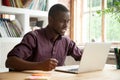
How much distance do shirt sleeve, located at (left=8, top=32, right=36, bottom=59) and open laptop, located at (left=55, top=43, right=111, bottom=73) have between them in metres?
0.37

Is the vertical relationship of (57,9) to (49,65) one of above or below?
above

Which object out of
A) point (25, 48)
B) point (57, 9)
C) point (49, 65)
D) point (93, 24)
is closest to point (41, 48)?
point (25, 48)

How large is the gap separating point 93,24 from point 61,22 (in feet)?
6.37

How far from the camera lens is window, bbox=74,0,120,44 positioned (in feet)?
12.6

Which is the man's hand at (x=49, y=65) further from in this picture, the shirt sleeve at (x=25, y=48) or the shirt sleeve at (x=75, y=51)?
the shirt sleeve at (x=75, y=51)

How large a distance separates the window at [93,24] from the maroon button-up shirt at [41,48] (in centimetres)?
134

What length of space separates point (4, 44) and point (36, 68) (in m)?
1.48

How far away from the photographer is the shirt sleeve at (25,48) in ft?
6.26

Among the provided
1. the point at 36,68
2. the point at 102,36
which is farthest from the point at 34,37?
the point at 102,36

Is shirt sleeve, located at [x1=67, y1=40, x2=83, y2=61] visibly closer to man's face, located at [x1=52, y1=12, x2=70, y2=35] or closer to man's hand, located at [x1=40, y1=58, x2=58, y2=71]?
man's face, located at [x1=52, y1=12, x2=70, y2=35]

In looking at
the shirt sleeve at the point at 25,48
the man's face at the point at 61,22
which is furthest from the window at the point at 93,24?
the shirt sleeve at the point at 25,48

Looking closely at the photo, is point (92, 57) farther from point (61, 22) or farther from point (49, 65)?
point (61, 22)

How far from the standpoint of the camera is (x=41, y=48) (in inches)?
86.6

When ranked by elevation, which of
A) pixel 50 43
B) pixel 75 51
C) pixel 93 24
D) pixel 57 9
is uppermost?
pixel 57 9
